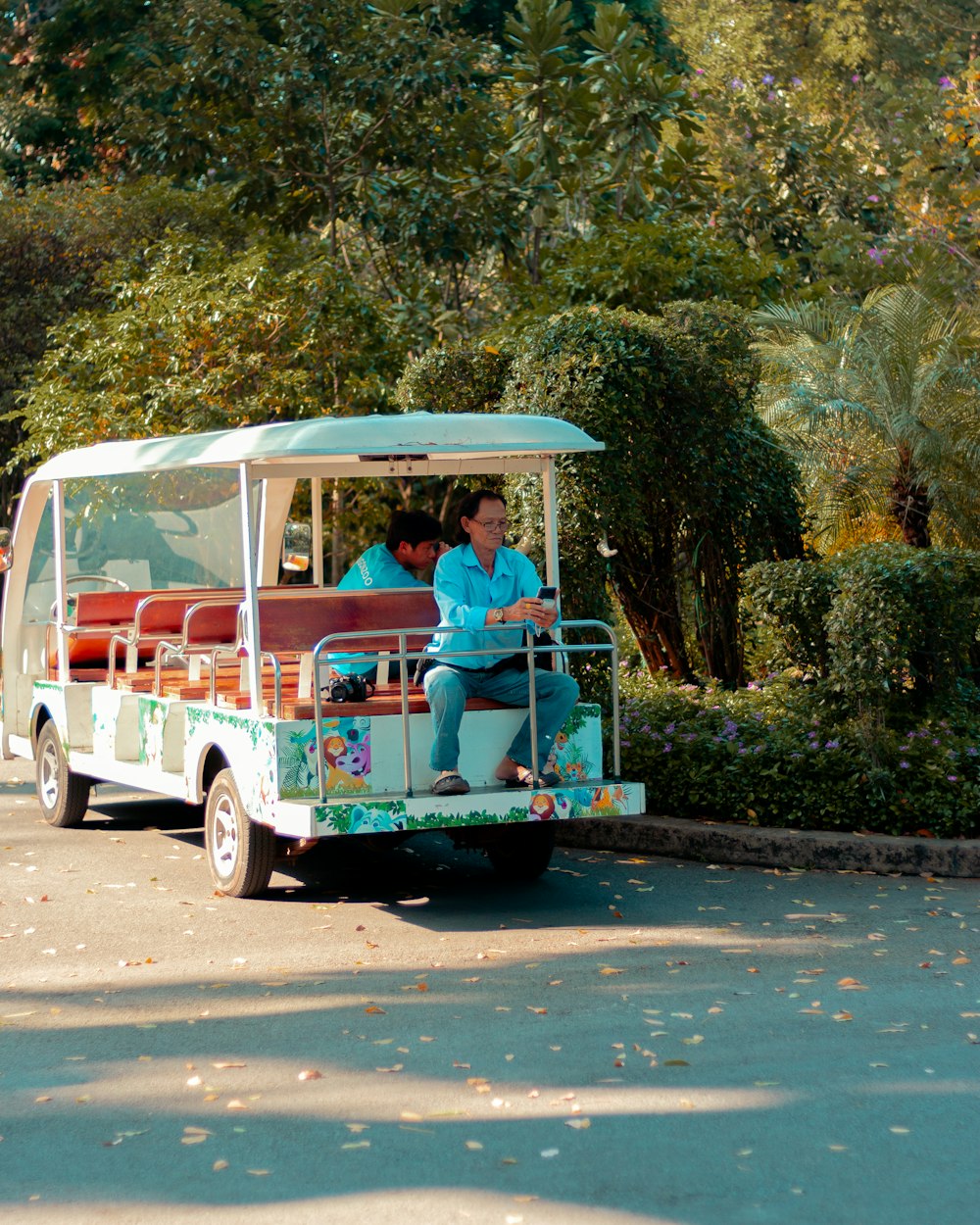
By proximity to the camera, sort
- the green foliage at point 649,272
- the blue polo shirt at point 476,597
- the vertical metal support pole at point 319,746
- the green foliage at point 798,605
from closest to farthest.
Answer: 1. the vertical metal support pole at point 319,746
2. the blue polo shirt at point 476,597
3. the green foliage at point 798,605
4. the green foliage at point 649,272

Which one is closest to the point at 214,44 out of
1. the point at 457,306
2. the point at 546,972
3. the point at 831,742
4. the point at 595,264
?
the point at 457,306

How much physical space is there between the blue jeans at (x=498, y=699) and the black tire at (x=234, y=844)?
3.09ft

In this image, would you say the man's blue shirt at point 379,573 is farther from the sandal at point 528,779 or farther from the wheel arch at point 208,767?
the sandal at point 528,779

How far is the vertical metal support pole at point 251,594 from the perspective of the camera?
746 centimetres

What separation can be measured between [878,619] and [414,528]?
2.50 metres

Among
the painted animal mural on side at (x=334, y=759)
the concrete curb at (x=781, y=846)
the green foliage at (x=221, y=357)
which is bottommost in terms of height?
the concrete curb at (x=781, y=846)

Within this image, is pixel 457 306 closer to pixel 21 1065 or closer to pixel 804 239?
pixel 804 239

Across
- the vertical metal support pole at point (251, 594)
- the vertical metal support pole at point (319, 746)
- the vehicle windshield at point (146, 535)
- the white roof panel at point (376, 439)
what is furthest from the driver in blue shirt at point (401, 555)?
the vehicle windshield at point (146, 535)

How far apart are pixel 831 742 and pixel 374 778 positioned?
9.28 feet

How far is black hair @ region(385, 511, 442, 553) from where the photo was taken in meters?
8.96

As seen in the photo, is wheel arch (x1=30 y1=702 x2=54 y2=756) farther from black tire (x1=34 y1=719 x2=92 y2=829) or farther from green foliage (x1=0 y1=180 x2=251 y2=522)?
green foliage (x1=0 y1=180 x2=251 y2=522)

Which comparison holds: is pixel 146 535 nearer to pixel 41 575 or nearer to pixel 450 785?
pixel 41 575

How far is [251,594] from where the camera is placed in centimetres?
764

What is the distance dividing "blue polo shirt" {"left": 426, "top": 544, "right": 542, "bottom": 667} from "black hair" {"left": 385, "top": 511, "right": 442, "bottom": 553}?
91 centimetres
